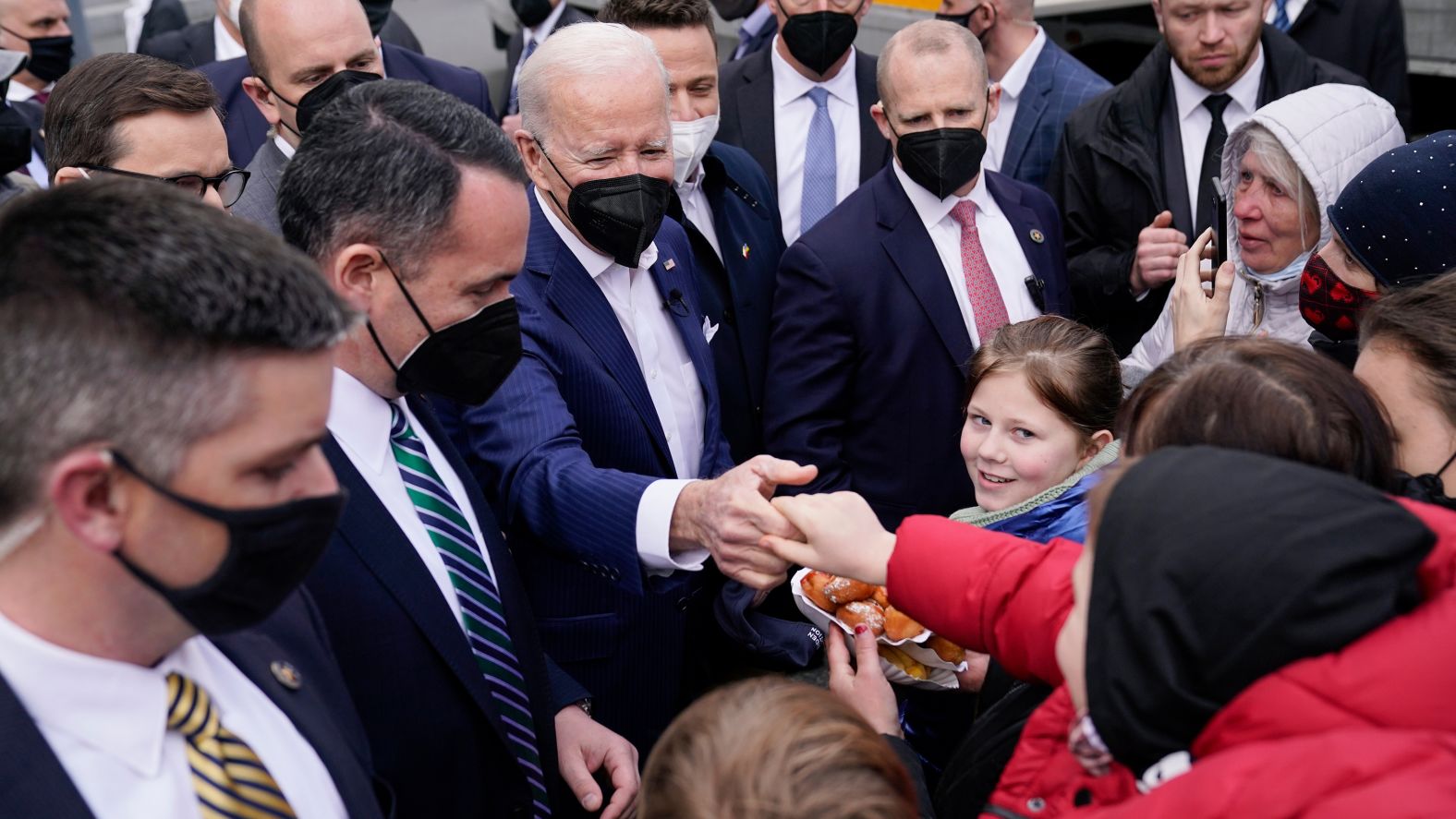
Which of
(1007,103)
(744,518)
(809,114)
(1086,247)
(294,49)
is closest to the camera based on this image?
(744,518)

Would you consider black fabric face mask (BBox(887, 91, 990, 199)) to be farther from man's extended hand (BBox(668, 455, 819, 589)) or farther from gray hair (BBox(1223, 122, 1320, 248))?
man's extended hand (BBox(668, 455, 819, 589))

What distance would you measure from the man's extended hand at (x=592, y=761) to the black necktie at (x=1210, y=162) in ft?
9.96

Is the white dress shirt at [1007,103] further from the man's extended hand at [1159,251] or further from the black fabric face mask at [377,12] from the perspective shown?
the black fabric face mask at [377,12]

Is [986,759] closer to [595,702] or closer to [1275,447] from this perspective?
[1275,447]

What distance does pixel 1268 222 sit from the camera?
141 inches

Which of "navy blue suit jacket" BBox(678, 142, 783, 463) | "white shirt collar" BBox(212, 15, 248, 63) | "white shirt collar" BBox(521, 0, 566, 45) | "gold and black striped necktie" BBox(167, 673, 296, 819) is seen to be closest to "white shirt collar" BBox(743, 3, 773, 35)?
"white shirt collar" BBox(521, 0, 566, 45)

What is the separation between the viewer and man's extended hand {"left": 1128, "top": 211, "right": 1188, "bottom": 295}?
4133 millimetres

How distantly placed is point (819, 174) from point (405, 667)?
331cm

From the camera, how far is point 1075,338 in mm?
3016

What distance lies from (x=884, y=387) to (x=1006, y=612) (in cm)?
181

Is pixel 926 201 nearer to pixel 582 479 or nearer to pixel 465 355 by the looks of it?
pixel 582 479

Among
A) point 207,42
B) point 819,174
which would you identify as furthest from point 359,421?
point 207,42

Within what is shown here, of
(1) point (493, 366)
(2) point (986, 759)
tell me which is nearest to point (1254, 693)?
(2) point (986, 759)

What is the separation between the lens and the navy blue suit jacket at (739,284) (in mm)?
3986
